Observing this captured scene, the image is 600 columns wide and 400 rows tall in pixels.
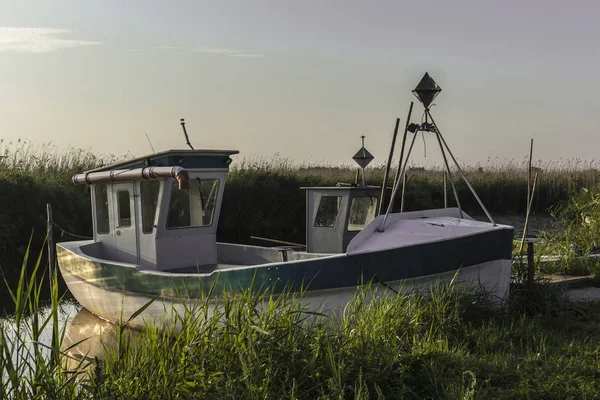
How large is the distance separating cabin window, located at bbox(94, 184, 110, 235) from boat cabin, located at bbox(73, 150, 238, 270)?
15 cm

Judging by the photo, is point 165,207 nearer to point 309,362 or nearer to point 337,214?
point 337,214

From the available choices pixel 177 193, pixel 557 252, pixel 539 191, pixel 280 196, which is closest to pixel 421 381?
pixel 177 193

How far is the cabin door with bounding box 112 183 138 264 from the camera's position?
9578 millimetres

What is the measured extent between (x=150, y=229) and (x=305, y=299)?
9.34 ft

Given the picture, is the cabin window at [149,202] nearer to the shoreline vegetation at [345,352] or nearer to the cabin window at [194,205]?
the cabin window at [194,205]

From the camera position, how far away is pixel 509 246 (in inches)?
301

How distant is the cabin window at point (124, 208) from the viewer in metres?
9.68

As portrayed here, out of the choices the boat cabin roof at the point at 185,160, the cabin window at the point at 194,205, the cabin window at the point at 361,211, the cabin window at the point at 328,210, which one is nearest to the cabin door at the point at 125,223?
the boat cabin roof at the point at 185,160

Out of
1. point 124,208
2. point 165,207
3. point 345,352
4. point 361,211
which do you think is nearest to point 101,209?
point 124,208

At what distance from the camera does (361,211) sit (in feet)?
31.2

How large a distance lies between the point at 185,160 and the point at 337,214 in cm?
213

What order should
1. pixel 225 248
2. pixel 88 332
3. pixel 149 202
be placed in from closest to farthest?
1. pixel 149 202
2. pixel 88 332
3. pixel 225 248

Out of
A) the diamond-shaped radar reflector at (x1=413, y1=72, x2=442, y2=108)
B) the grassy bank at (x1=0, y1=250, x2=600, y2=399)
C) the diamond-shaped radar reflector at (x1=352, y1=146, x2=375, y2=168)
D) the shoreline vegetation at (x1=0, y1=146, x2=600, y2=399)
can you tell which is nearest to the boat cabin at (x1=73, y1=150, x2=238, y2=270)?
the shoreline vegetation at (x1=0, y1=146, x2=600, y2=399)

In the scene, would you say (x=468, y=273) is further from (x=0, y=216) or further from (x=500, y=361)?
(x=0, y=216)
